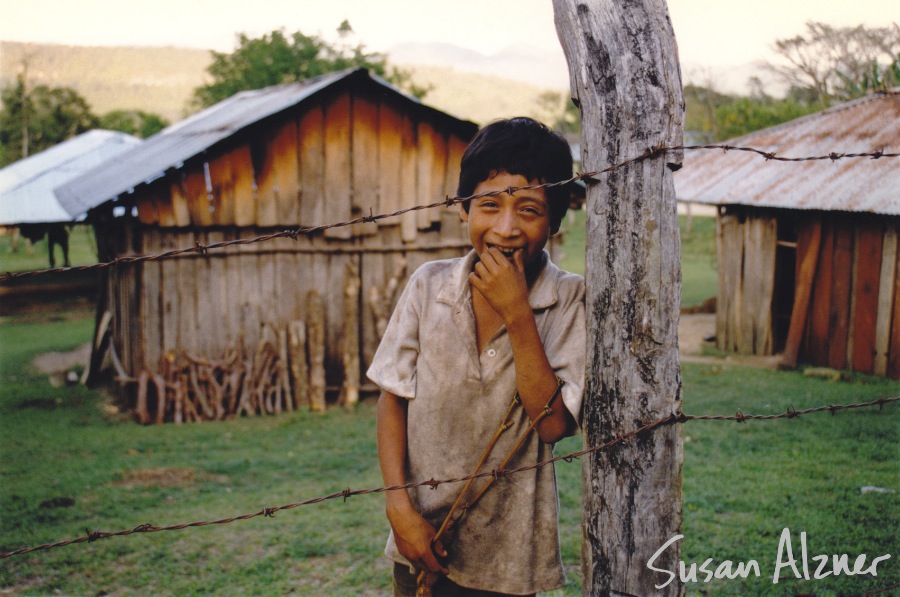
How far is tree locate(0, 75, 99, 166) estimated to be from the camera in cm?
3269

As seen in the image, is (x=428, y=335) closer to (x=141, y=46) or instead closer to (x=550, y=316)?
(x=550, y=316)

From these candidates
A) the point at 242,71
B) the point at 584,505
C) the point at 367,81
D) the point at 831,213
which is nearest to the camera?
the point at 584,505

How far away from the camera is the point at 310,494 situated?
19.9 feet

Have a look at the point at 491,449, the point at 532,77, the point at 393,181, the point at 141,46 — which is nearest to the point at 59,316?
the point at 393,181

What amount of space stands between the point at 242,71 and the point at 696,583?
3023 cm

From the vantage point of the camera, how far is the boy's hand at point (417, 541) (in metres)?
2.04

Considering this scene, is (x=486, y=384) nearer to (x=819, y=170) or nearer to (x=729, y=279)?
(x=819, y=170)

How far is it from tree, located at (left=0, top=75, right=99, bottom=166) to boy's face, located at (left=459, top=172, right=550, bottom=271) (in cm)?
3598

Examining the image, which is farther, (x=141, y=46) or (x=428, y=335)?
(x=141, y=46)

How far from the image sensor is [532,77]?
132 meters

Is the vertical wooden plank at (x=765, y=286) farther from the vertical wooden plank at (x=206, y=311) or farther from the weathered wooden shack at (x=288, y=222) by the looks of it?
the vertical wooden plank at (x=206, y=311)

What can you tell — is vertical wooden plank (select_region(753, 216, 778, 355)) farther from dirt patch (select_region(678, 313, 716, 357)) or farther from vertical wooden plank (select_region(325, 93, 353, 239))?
vertical wooden plank (select_region(325, 93, 353, 239))

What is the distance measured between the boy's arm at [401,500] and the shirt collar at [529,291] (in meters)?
0.34

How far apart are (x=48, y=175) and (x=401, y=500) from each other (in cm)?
1979
